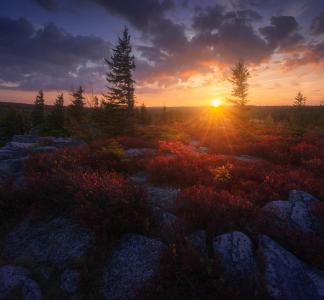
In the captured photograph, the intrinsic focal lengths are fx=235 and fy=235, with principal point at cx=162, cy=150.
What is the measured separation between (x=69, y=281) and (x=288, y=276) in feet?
12.2

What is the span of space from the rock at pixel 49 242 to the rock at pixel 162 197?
6.12ft

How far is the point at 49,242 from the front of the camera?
16.3 feet

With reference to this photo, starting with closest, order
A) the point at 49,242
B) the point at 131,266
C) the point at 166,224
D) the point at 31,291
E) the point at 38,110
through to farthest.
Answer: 1. the point at 31,291
2. the point at 131,266
3. the point at 49,242
4. the point at 166,224
5. the point at 38,110

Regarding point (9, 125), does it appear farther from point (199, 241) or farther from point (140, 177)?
point (199, 241)

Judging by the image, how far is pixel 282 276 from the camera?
3895mm

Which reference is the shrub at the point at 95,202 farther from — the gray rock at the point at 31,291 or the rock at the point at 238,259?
the rock at the point at 238,259

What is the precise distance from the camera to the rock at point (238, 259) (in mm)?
3789

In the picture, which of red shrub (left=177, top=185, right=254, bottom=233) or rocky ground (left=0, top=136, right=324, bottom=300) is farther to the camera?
red shrub (left=177, top=185, right=254, bottom=233)

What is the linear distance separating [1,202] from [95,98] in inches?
1244

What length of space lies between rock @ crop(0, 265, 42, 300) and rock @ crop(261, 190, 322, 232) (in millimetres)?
4751

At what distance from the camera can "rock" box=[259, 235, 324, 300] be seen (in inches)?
146

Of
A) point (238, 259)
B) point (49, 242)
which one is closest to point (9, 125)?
point (49, 242)

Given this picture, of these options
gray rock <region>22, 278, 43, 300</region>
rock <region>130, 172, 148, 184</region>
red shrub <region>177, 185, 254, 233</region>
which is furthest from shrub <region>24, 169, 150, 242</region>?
rock <region>130, 172, 148, 184</region>

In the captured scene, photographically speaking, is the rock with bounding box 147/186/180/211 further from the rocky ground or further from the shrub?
the shrub
